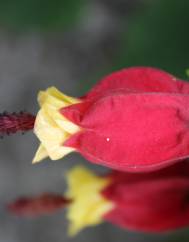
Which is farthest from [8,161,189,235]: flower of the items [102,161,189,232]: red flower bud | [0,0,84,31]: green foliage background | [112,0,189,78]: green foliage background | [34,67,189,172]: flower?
[0,0,84,31]: green foliage background

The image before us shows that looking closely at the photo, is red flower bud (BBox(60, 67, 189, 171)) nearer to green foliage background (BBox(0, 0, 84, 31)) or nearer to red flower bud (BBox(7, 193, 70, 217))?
red flower bud (BBox(7, 193, 70, 217))

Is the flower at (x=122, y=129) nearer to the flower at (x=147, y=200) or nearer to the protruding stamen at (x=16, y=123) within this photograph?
the protruding stamen at (x=16, y=123)

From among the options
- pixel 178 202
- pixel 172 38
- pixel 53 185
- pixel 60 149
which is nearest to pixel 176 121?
pixel 60 149

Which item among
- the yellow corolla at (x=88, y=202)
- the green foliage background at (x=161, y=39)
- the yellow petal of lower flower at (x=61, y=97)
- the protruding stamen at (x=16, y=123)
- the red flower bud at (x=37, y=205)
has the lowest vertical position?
the yellow corolla at (x=88, y=202)

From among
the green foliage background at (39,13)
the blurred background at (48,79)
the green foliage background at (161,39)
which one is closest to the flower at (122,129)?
the green foliage background at (161,39)

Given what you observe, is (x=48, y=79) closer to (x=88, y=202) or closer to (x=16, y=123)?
(x=88, y=202)


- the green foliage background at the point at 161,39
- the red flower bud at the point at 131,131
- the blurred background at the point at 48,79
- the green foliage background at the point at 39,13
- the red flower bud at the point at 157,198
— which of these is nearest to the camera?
the red flower bud at the point at 131,131

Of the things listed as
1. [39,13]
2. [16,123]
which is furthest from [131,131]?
[39,13]
